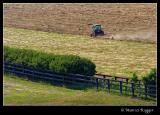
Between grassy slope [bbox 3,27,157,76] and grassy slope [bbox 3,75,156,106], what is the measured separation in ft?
20.1

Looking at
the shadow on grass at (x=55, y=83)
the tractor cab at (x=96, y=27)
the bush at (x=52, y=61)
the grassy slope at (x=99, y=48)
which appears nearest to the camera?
the shadow on grass at (x=55, y=83)

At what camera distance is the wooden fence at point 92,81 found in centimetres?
3800

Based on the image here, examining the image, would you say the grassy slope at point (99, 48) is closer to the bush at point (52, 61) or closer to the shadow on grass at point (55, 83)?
the bush at point (52, 61)

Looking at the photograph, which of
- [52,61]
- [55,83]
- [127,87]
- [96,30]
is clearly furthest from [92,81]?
[96,30]

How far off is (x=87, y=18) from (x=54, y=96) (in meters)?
27.0

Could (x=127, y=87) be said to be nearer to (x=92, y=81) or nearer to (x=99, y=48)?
(x=92, y=81)

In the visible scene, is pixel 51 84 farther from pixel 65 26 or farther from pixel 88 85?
pixel 65 26

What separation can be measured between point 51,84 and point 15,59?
4.07 m

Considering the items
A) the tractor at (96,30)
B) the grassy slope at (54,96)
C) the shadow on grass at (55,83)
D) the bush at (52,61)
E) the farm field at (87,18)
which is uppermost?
the farm field at (87,18)

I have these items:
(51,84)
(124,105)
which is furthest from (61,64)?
(124,105)

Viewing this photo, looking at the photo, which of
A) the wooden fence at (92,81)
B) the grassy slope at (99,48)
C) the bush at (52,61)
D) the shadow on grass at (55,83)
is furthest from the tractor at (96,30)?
the shadow on grass at (55,83)

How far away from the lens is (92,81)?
40.3 meters

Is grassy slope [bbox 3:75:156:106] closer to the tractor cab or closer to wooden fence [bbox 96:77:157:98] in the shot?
wooden fence [bbox 96:77:157:98]

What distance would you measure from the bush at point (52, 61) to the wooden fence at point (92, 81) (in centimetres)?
31
